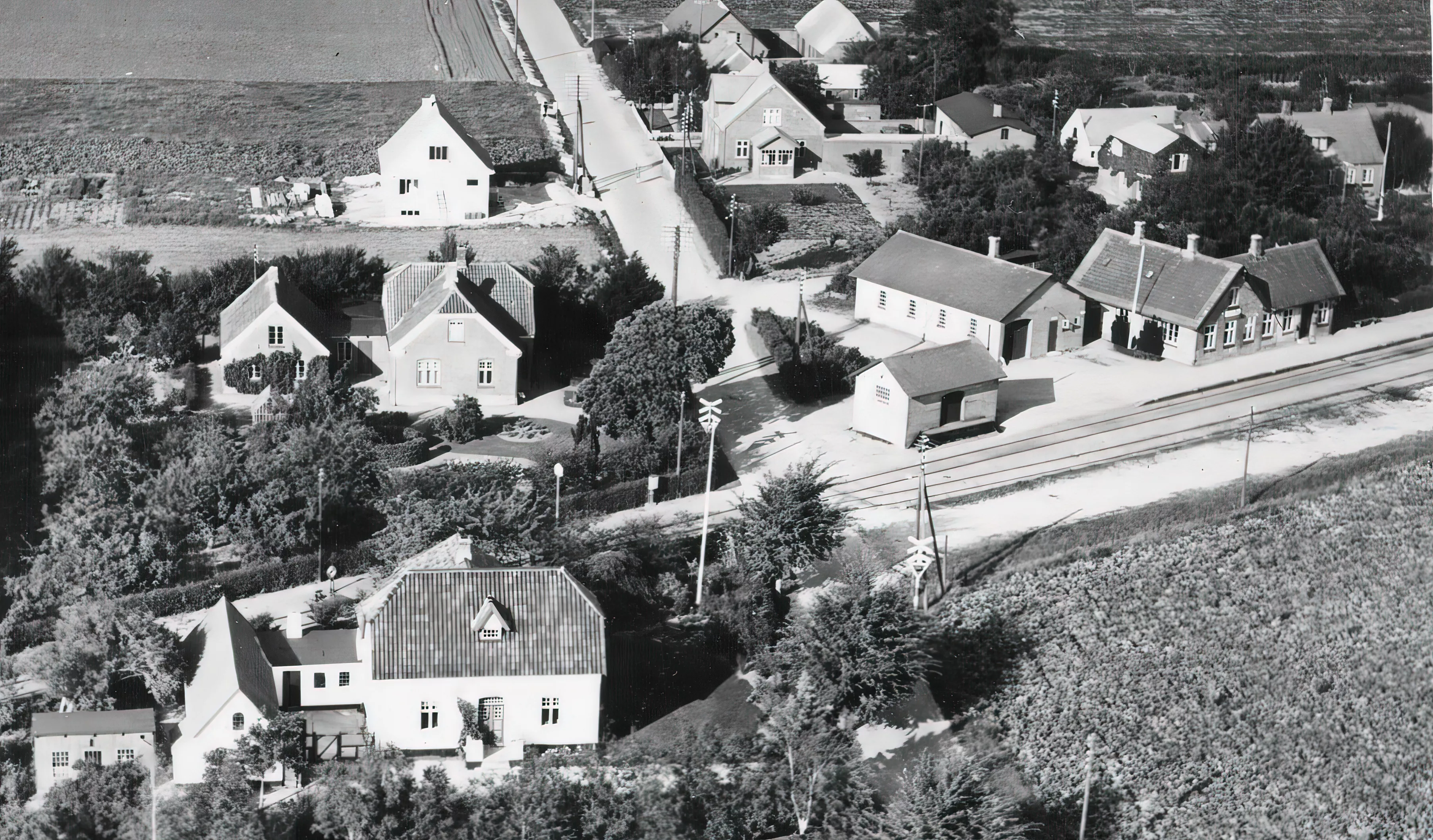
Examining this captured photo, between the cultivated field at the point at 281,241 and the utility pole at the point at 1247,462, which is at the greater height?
the cultivated field at the point at 281,241

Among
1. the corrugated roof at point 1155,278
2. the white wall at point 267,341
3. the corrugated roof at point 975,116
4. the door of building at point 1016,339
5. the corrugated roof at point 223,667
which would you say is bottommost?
the corrugated roof at point 223,667

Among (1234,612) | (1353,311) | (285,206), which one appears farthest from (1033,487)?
(285,206)

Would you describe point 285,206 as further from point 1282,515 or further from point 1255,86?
point 1255,86

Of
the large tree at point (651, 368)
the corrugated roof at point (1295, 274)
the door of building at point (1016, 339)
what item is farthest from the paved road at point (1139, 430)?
the large tree at point (651, 368)

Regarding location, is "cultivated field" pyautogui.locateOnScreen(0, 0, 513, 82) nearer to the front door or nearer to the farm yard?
the farm yard

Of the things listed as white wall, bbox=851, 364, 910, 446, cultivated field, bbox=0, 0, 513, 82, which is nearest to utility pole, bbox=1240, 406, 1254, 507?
white wall, bbox=851, 364, 910, 446

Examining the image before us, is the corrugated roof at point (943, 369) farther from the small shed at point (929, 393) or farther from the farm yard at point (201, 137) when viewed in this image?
the farm yard at point (201, 137)
